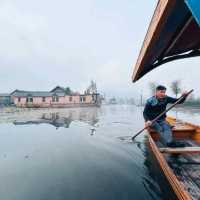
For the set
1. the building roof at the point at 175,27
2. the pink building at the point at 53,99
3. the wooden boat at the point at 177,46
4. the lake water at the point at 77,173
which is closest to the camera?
the building roof at the point at 175,27

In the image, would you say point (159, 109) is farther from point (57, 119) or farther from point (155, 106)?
point (57, 119)

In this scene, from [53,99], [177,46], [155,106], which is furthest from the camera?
[53,99]

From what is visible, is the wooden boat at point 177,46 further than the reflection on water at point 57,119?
No

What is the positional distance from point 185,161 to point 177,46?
9.77ft

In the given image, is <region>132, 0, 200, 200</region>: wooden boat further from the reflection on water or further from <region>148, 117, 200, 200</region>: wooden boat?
the reflection on water

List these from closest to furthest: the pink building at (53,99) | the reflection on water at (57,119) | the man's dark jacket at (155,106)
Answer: the man's dark jacket at (155,106), the reflection on water at (57,119), the pink building at (53,99)

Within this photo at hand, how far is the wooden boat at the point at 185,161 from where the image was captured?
307cm

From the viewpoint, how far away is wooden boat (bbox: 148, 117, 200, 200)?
3067mm

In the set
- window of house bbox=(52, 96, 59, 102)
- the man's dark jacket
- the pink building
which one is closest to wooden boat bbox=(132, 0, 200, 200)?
the man's dark jacket

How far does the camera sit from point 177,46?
428 cm

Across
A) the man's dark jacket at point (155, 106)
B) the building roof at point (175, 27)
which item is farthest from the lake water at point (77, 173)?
the building roof at point (175, 27)

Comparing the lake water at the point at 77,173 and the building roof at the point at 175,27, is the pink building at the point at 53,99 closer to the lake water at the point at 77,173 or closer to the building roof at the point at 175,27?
the lake water at the point at 77,173

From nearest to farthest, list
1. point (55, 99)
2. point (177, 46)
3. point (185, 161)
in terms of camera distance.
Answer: point (177, 46), point (185, 161), point (55, 99)

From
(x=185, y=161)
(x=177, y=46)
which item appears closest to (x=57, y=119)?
(x=185, y=161)
